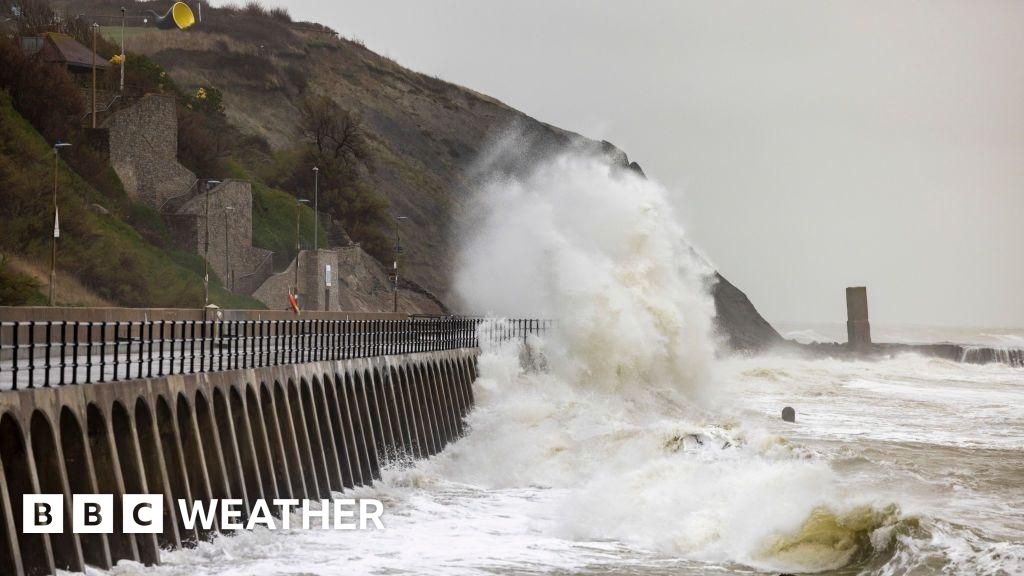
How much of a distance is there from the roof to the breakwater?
51277 millimetres

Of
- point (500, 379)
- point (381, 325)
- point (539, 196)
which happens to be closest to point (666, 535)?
point (381, 325)

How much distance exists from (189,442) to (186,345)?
12.1m

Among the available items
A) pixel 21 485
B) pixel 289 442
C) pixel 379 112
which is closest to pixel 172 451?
pixel 21 485

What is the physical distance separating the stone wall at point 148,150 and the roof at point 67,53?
801cm

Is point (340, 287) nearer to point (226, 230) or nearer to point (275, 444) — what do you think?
point (226, 230)

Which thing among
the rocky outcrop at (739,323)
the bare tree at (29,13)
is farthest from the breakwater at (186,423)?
the rocky outcrop at (739,323)

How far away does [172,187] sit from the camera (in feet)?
232

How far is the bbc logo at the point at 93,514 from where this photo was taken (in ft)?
45.5

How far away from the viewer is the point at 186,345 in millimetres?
30125

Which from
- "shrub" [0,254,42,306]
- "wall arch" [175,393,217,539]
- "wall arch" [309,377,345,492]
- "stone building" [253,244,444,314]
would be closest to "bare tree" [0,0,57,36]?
"stone building" [253,244,444,314]

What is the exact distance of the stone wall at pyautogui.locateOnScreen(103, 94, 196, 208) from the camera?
69438mm

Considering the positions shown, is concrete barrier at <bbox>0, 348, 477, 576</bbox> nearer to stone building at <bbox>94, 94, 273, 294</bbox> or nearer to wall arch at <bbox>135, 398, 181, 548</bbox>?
wall arch at <bbox>135, 398, 181, 548</bbox>

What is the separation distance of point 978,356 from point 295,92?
6168cm

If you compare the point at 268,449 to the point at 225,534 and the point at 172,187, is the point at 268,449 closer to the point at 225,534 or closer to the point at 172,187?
the point at 225,534
